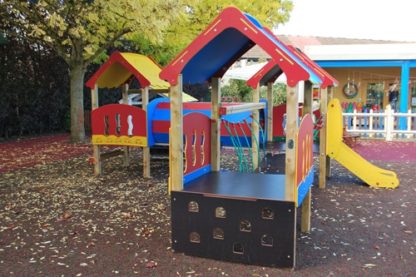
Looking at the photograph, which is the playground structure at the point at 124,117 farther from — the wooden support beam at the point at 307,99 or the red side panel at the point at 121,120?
the wooden support beam at the point at 307,99

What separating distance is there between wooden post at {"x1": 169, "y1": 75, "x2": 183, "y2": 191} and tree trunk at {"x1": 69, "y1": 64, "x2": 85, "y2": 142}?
8.70 meters

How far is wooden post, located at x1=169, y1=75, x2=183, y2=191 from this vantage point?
4.20 m

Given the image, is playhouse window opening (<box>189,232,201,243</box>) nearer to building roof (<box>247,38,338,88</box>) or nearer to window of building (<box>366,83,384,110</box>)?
building roof (<box>247,38,338,88</box>)

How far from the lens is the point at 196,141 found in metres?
4.82

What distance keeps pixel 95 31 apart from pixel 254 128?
5.49 metres

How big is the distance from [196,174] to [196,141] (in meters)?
0.38

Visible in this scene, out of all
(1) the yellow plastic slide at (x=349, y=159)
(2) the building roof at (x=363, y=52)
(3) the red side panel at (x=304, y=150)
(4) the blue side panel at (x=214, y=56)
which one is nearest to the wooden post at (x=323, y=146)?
(1) the yellow plastic slide at (x=349, y=159)

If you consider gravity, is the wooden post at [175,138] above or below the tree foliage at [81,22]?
below

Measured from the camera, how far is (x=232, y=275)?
12.1 ft

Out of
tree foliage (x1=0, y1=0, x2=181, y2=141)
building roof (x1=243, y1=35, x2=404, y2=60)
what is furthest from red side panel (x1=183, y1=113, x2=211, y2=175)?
building roof (x1=243, y1=35, x2=404, y2=60)

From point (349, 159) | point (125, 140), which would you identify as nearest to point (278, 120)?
point (349, 159)

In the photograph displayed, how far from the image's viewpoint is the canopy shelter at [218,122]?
3760 millimetres

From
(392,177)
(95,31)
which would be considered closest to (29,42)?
(95,31)

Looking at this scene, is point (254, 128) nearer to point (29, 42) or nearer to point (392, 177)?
point (392, 177)
